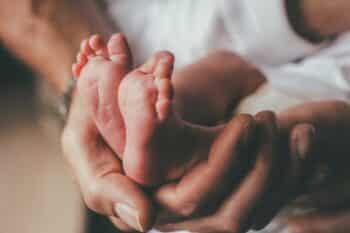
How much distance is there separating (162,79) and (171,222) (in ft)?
0.49

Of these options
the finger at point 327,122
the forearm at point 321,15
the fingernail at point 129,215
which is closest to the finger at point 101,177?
the fingernail at point 129,215

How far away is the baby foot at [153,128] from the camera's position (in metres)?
0.40

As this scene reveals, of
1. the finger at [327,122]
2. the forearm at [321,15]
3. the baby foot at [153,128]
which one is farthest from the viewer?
the forearm at [321,15]

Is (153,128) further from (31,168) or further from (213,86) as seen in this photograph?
(31,168)

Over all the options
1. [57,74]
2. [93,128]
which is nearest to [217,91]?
[93,128]

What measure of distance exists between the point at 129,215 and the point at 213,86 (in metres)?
0.16

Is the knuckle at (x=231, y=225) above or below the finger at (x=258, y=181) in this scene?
below

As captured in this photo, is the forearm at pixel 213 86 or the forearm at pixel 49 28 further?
the forearm at pixel 49 28

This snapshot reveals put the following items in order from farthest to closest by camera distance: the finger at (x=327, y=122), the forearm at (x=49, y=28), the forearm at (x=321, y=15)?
the forearm at (x=49, y=28) < the forearm at (x=321, y=15) < the finger at (x=327, y=122)

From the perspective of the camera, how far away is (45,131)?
81cm

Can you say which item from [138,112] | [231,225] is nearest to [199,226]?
[231,225]

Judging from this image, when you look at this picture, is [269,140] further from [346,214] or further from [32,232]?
[32,232]

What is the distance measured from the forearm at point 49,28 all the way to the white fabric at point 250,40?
63 millimetres

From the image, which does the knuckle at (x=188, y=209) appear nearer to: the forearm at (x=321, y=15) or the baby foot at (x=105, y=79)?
the baby foot at (x=105, y=79)
